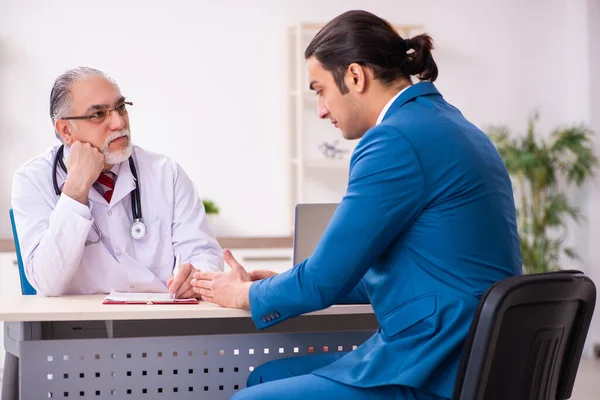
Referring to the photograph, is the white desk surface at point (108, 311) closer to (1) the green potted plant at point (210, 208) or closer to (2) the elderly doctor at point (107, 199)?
(2) the elderly doctor at point (107, 199)

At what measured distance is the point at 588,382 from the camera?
5094 mm

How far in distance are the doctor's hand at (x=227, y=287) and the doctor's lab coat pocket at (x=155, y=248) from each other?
639 millimetres

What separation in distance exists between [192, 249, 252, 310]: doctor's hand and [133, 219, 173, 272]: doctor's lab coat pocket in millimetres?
639

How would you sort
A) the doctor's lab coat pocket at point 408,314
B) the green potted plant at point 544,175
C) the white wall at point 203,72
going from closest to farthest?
the doctor's lab coat pocket at point 408,314
the white wall at point 203,72
the green potted plant at point 544,175

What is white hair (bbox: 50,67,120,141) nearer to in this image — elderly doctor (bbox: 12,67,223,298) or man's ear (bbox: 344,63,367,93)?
→ elderly doctor (bbox: 12,67,223,298)

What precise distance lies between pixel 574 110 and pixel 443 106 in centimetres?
519

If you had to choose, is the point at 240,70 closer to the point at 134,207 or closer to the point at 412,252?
the point at 134,207

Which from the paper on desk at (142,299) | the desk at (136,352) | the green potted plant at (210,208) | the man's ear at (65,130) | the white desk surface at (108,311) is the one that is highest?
the man's ear at (65,130)

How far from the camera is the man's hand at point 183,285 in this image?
2.28 m

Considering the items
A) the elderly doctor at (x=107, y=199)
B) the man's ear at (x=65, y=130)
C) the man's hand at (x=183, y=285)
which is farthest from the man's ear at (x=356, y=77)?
the man's ear at (x=65, y=130)

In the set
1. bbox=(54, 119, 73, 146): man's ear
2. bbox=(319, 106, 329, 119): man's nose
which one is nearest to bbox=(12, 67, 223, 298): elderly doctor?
bbox=(54, 119, 73, 146): man's ear

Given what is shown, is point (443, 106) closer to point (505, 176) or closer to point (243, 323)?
point (505, 176)

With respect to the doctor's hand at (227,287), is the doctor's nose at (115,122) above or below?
above

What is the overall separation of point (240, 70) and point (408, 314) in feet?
15.4
